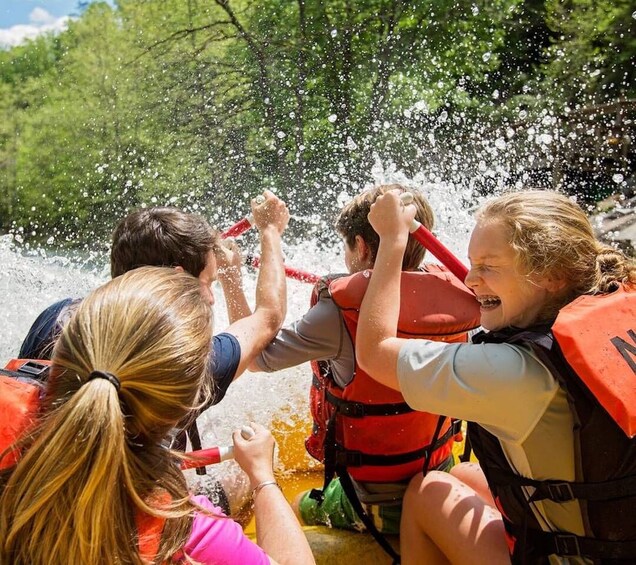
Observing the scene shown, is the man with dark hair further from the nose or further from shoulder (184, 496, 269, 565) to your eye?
the nose

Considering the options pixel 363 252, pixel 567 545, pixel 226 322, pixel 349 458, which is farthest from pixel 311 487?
pixel 226 322

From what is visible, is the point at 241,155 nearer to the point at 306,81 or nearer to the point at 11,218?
the point at 306,81

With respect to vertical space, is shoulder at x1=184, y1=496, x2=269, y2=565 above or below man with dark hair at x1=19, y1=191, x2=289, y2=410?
below

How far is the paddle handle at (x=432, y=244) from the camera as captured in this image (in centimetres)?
158

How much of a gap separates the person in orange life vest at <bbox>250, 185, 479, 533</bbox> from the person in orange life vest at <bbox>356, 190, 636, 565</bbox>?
180mm

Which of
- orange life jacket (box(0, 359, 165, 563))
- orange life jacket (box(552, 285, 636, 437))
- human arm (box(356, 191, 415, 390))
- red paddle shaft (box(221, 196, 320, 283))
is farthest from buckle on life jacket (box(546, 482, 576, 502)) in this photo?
red paddle shaft (box(221, 196, 320, 283))

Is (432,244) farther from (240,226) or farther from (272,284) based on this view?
(240,226)

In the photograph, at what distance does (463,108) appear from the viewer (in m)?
13.2

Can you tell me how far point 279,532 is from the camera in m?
1.18

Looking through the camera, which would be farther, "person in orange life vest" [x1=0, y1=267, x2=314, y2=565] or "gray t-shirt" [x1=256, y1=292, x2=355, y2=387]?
"gray t-shirt" [x1=256, y1=292, x2=355, y2=387]

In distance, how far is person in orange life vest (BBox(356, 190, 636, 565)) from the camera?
1171 mm

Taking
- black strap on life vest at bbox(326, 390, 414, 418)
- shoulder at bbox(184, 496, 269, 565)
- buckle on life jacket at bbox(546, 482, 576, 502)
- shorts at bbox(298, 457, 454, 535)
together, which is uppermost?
shoulder at bbox(184, 496, 269, 565)

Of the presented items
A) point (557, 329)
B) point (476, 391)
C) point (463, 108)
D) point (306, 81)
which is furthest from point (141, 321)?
point (306, 81)

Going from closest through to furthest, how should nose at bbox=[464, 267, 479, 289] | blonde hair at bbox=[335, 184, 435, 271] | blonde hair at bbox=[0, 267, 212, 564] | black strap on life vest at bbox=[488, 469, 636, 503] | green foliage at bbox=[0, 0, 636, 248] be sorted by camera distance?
blonde hair at bbox=[0, 267, 212, 564]
black strap on life vest at bbox=[488, 469, 636, 503]
nose at bbox=[464, 267, 479, 289]
blonde hair at bbox=[335, 184, 435, 271]
green foliage at bbox=[0, 0, 636, 248]
